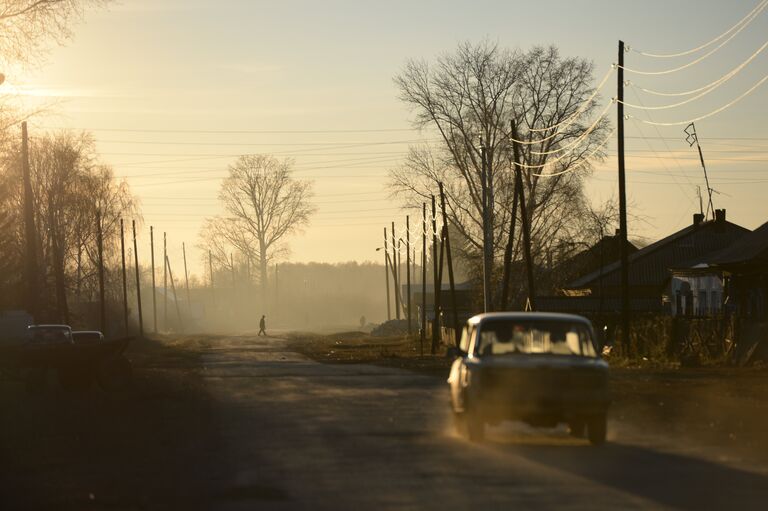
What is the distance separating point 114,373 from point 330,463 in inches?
900

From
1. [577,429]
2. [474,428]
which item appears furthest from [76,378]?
[474,428]

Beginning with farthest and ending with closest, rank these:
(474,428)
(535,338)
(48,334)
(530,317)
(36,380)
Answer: (48,334) → (36,380) → (530,317) → (535,338) → (474,428)

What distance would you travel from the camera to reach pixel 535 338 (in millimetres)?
19031

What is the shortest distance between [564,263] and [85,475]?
267ft

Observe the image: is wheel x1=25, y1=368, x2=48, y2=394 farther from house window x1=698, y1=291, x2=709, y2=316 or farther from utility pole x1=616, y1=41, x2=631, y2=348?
house window x1=698, y1=291, x2=709, y2=316

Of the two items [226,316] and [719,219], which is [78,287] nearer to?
[719,219]

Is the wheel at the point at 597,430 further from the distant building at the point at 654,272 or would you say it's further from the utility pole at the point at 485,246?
the distant building at the point at 654,272

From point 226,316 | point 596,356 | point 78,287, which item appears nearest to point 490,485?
point 596,356

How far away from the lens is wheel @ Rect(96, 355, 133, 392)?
34.8 m

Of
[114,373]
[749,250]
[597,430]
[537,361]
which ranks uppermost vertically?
[749,250]

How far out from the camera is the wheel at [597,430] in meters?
17.7

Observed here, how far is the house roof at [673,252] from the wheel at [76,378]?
51517mm

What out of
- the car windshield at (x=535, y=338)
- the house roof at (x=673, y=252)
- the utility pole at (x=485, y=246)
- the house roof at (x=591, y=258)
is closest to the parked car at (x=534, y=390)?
the car windshield at (x=535, y=338)

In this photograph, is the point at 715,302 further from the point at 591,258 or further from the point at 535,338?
the point at 535,338
